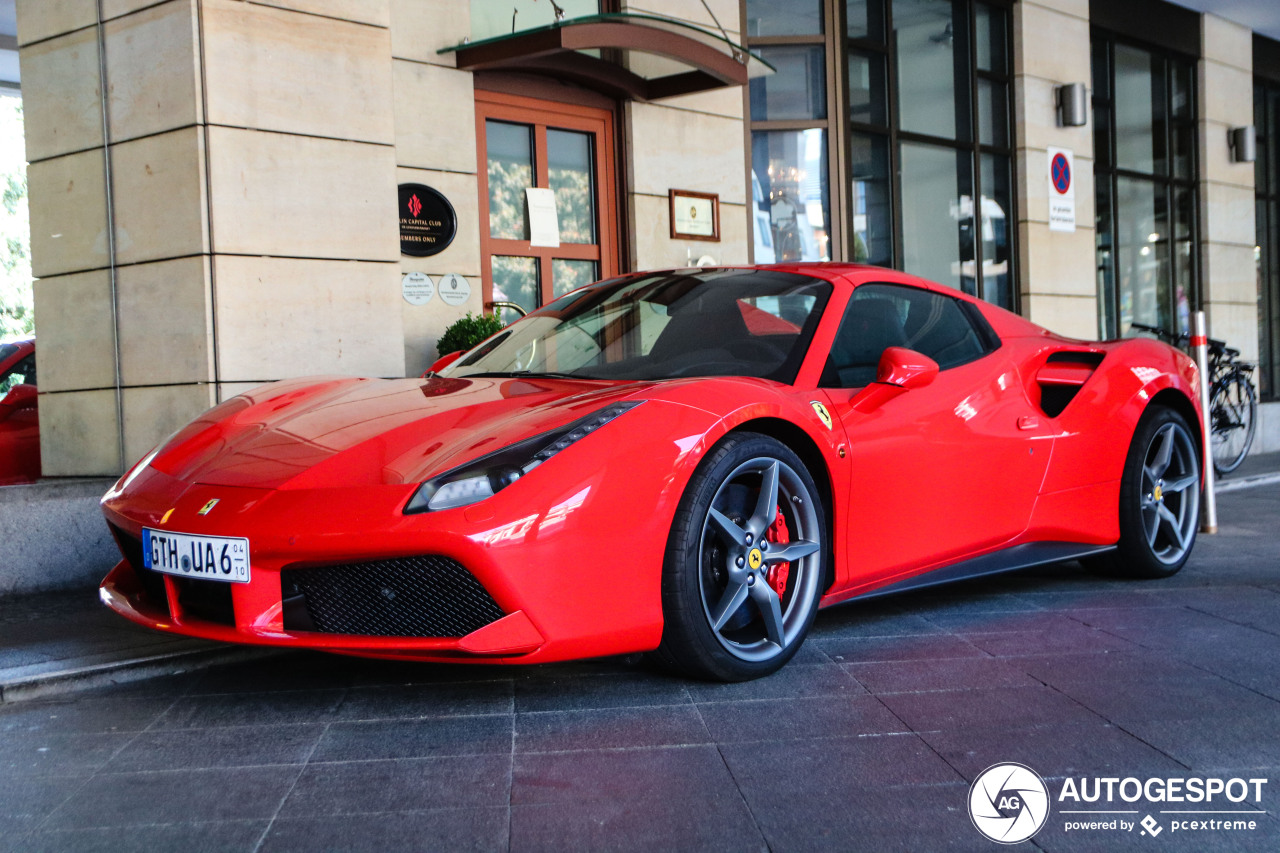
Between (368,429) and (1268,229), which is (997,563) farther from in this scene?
(1268,229)

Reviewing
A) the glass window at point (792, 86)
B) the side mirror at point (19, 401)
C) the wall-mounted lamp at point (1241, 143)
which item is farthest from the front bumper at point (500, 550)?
the wall-mounted lamp at point (1241, 143)

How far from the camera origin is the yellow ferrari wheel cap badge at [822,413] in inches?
128

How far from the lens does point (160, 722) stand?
285cm

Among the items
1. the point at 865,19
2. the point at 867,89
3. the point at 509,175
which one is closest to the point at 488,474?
the point at 509,175

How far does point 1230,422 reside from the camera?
32.4 ft

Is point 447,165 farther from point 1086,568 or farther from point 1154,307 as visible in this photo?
point 1154,307

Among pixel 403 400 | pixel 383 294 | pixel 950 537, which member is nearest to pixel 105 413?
pixel 383 294

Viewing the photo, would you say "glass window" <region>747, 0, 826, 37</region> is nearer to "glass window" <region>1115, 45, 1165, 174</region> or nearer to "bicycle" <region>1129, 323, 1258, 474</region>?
"bicycle" <region>1129, 323, 1258, 474</region>

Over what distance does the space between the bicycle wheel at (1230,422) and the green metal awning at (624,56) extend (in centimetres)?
497

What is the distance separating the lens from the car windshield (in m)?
3.44

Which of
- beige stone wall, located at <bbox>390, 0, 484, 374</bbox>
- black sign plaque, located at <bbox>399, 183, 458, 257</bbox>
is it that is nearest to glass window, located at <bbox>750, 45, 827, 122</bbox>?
beige stone wall, located at <bbox>390, 0, 484, 374</bbox>

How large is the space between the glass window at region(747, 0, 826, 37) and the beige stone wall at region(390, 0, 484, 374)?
2987 millimetres

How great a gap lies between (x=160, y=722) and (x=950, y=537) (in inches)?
92.5

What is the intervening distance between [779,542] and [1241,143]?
1285cm
